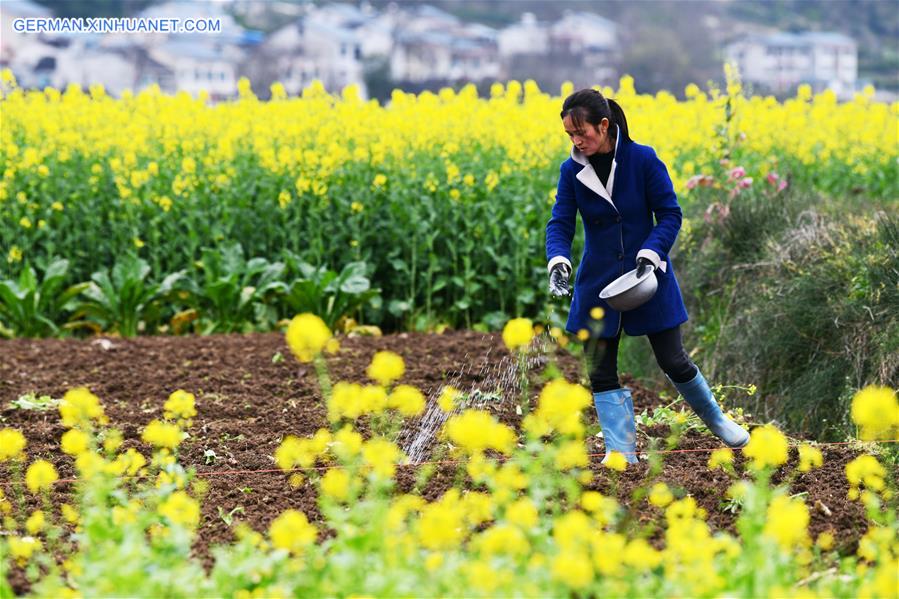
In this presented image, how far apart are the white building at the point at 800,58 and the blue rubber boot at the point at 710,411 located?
170 feet

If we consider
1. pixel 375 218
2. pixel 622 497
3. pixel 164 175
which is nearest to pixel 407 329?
pixel 375 218

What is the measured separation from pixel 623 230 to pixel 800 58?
5870 centimetres

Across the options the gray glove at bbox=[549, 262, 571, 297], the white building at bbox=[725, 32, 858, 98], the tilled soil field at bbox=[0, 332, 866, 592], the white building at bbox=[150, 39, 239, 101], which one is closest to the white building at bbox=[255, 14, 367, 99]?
the white building at bbox=[150, 39, 239, 101]

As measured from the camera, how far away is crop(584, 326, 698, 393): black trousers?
4141 mm

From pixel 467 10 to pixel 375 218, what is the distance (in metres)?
60.3

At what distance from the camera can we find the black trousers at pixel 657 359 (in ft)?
13.6

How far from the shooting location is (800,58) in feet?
194

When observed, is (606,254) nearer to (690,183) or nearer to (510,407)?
(510,407)

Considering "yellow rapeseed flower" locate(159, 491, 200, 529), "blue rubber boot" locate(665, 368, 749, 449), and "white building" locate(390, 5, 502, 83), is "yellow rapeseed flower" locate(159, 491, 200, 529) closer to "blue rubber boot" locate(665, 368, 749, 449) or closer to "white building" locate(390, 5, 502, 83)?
"blue rubber boot" locate(665, 368, 749, 449)

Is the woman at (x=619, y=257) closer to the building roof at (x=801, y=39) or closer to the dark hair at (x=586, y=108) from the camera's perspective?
the dark hair at (x=586, y=108)

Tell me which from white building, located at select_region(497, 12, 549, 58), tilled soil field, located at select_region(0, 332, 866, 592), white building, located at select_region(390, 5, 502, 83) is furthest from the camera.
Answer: white building, located at select_region(497, 12, 549, 58)

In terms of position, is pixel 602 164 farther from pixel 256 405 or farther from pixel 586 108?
pixel 256 405

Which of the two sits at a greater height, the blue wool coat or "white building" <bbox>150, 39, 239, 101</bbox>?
the blue wool coat

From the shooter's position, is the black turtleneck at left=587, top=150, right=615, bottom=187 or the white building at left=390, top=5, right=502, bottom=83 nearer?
the black turtleneck at left=587, top=150, right=615, bottom=187
